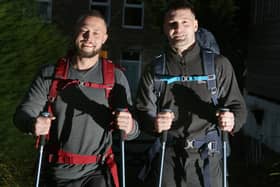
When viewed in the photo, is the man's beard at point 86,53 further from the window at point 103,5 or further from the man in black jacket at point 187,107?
the window at point 103,5

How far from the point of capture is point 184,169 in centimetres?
386

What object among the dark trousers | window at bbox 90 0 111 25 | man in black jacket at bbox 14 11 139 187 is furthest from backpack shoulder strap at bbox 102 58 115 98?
window at bbox 90 0 111 25

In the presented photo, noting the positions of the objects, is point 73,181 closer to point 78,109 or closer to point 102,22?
point 78,109

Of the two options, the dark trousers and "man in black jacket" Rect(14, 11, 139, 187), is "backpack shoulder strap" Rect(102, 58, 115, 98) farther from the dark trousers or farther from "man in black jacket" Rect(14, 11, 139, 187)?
the dark trousers

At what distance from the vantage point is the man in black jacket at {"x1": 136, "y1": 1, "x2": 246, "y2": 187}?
151 inches

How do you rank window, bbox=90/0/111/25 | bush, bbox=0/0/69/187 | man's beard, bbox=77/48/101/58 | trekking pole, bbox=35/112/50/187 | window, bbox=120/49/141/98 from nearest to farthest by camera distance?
trekking pole, bbox=35/112/50/187
man's beard, bbox=77/48/101/58
bush, bbox=0/0/69/187
window, bbox=90/0/111/25
window, bbox=120/49/141/98

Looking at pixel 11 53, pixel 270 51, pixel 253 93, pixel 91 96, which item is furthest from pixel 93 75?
pixel 253 93

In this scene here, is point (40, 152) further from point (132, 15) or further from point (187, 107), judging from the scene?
point (132, 15)

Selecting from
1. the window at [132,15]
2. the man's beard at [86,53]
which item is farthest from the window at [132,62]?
the man's beard at [86,53]

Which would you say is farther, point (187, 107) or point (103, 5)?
point (103, 5)

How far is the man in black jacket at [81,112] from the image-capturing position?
3.71m

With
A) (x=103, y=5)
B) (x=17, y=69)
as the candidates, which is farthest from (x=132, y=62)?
(x=17, y=69)

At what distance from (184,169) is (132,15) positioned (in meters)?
22.4

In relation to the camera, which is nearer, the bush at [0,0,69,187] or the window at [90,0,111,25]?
the bush at [0,0,69,187]
